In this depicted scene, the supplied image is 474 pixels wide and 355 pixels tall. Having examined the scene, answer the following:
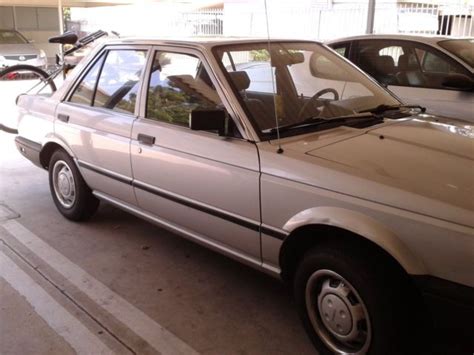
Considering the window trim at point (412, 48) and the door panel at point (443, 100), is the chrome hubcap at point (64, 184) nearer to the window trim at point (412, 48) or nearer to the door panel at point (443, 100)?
the door panel at point (443, 100)

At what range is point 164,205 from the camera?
3.55 m

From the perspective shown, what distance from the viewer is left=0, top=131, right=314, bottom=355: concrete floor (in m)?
2.99

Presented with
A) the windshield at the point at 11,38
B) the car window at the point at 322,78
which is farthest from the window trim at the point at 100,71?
the windshield at the point at 11,38

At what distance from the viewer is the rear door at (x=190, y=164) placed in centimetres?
296

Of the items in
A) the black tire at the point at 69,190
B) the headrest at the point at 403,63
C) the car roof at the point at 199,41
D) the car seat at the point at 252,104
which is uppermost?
the car roof at the point at 199,41

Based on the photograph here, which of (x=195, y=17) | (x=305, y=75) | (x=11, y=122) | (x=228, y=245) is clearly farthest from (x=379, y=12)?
(x=228, y=245)

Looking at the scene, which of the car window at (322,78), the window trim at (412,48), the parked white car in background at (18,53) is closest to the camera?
the car window at (322,78)

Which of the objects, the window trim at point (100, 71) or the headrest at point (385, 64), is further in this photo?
the headrest at point (385, 64)

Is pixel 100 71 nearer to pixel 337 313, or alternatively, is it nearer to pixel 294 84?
pixel 294 84

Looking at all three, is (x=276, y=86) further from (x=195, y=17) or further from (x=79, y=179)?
(x=195, y=17)

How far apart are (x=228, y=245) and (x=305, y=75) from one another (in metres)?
1.39

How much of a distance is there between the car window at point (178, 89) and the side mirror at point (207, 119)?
0.27 metres

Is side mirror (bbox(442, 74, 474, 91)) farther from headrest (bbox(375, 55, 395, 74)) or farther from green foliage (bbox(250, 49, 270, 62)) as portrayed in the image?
green foliage (bbox(250, 49, 270, 62))

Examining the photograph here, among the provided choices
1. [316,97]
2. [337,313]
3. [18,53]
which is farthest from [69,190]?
[18,53]
